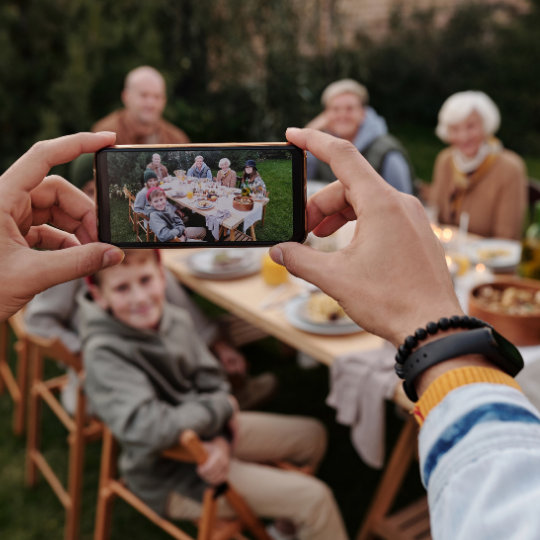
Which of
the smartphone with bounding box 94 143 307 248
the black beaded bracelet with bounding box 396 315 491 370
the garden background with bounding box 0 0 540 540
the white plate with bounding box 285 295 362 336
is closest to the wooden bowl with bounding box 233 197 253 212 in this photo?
the smartphone with bounding box 94 143 307 248

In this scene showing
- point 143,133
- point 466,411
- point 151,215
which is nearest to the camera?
point 466,411

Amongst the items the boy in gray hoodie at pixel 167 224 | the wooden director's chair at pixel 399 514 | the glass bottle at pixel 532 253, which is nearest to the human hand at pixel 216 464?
Result: the wooden director's chair at pixel 399 514

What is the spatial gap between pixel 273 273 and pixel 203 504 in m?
1.02

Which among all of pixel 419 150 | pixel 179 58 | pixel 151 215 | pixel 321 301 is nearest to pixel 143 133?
pixel 179 58

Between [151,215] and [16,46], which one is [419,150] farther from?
[151,215]

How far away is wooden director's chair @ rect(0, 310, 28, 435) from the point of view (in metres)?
2.49

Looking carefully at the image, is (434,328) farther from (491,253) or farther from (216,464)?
(491,253)

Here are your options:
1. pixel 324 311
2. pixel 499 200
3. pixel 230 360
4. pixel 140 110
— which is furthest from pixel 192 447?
pixel 140 110

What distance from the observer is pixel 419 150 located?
8336 millimetres

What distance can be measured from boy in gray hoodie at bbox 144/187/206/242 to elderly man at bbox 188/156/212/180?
64mm

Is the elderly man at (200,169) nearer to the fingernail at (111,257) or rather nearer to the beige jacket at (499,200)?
the fingernail at (111,257)

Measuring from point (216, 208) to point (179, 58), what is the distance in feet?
19.2

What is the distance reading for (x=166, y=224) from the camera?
899 millimetres

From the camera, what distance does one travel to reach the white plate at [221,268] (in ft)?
7.93
